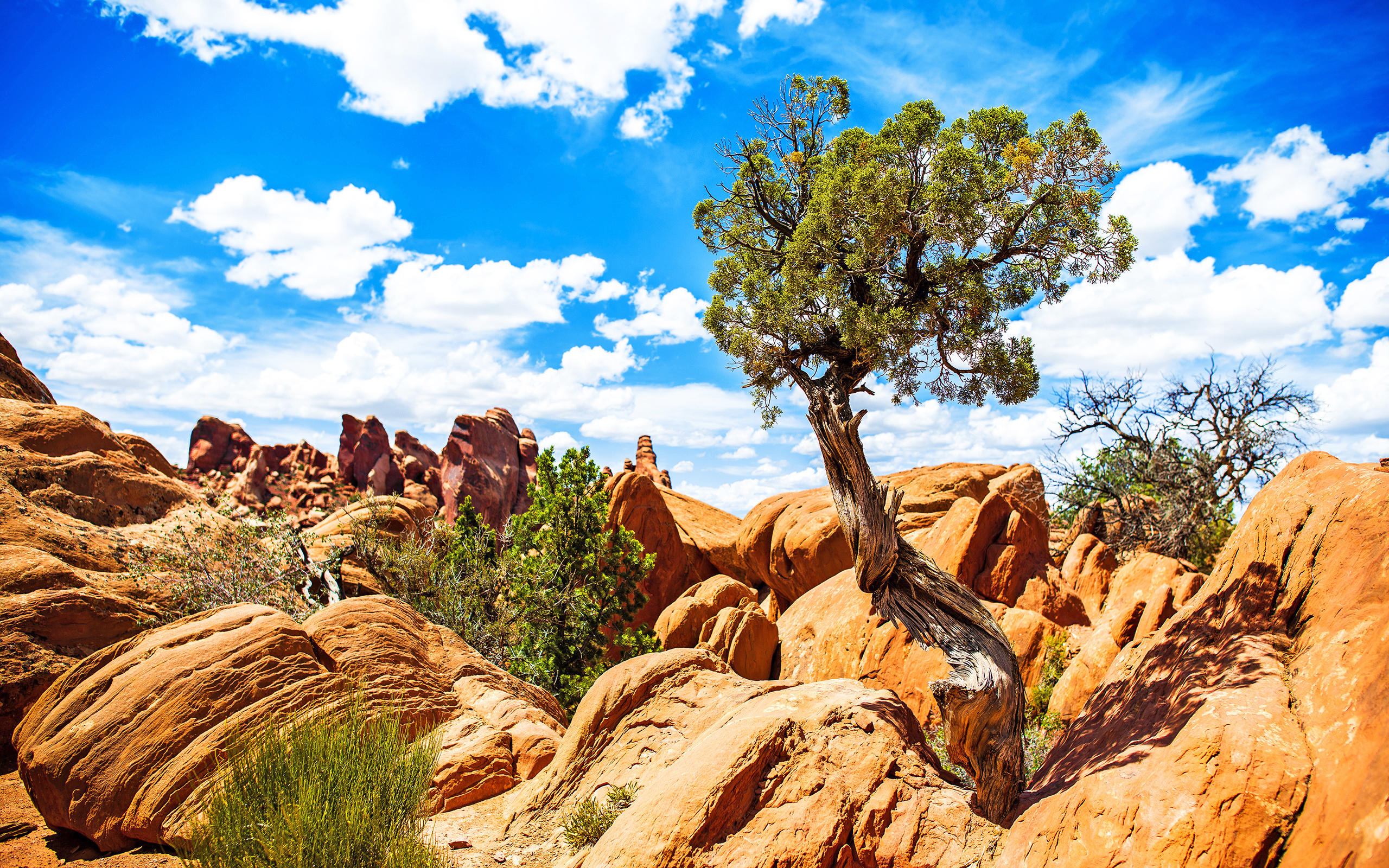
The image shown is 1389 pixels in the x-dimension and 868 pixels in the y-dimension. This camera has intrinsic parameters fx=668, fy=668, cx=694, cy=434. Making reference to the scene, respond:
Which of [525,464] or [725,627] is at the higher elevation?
[525,464]

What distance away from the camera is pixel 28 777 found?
8.86m

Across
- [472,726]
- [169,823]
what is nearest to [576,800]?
[472,726]

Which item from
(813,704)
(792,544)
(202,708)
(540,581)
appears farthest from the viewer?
(792,544)

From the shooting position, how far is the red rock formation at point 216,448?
6631cm

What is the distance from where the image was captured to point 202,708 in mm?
9172

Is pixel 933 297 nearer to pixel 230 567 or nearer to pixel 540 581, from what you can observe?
pixel 540 581

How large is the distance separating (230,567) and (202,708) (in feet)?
27.3

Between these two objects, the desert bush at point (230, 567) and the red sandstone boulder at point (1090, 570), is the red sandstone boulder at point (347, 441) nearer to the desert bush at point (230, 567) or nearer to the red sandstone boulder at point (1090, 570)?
the desert bush at point (230, 567)

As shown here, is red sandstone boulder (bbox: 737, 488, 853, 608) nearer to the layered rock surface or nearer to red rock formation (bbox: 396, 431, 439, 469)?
the layered rock surface

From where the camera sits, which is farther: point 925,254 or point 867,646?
point 867,646

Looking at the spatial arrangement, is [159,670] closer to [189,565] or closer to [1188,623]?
[189,565]

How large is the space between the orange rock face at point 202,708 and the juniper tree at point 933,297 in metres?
6.68

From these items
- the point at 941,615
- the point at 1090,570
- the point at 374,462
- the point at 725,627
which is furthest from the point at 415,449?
the point at 941,615

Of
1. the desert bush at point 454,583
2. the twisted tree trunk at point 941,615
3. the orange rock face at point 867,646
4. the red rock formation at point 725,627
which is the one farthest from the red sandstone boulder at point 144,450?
the twisted tree trunk at point 941,615
